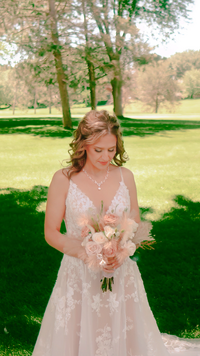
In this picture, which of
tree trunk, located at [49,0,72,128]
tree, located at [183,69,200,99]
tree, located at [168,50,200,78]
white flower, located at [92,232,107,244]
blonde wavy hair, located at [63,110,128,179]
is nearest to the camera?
white flower, located at [92,232,107,244]

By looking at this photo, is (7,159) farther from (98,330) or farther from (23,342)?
(98,330)

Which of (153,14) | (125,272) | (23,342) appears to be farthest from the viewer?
(153,14)

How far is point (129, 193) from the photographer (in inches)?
106

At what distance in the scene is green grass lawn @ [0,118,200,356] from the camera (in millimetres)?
3859

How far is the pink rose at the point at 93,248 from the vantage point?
2035 millimetres

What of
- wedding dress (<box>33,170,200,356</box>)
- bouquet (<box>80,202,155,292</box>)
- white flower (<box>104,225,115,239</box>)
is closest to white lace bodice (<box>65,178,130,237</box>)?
wedding dress (<box>33,170,200,356</box>)

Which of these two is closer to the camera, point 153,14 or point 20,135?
point 20,135

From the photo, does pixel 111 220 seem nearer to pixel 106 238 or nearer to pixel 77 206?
pixel 106 238

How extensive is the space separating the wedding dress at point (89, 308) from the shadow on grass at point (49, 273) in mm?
933

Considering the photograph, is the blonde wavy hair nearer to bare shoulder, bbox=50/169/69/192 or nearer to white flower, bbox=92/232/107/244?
bare shoulder, bbox=50/169/69/192

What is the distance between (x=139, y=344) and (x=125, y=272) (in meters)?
0.67

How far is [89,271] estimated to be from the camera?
2.46 metres

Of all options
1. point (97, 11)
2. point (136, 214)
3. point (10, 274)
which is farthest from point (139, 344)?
point (97, 11)

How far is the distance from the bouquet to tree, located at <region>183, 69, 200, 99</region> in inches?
2590
